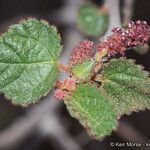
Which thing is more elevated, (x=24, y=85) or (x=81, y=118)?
(x=24, y=85)

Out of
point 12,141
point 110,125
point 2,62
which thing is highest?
point 2,62

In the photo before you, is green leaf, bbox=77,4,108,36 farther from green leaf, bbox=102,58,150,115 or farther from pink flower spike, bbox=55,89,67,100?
pink flower spike, bbox=55,89,67,100

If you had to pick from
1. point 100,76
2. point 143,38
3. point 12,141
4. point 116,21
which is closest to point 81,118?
point 100,76

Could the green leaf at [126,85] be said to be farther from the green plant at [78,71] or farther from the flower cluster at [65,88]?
the flower cluster at [65,88]

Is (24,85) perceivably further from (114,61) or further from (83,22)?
(83,22)

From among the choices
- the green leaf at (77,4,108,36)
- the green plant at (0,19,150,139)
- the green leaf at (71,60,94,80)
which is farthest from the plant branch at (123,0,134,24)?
the green leaf at (71,60,94,80)

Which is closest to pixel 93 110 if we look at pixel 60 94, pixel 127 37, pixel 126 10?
pixel 60 94

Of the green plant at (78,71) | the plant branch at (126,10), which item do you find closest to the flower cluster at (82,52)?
the green plant at (78,71)

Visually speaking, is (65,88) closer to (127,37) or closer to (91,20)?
(127,37)
